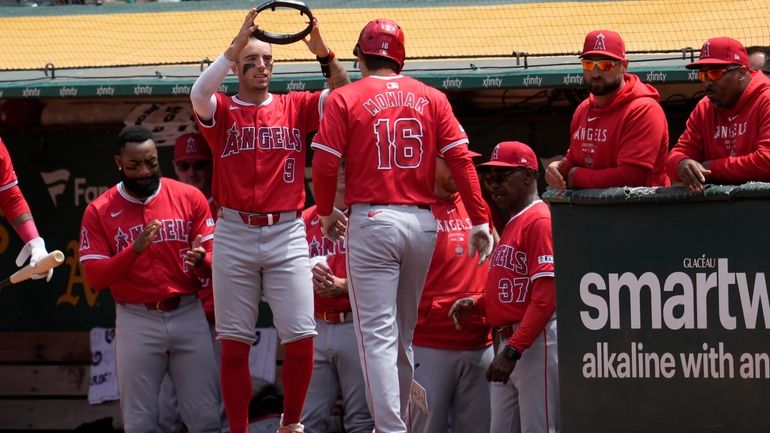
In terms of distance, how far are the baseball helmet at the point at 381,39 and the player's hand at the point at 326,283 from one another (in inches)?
60.3

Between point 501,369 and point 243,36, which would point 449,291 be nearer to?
point 501,369

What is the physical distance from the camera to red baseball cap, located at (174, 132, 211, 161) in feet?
25.7

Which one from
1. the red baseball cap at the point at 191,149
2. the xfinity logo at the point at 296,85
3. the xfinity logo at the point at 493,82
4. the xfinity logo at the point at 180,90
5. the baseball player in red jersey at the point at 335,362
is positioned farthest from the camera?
the red baseball cap at the point at 191,149

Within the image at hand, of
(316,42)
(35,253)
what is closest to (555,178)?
(316,42)

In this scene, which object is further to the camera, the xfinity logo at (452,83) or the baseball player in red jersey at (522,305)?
the xfinity logo at (452,83)

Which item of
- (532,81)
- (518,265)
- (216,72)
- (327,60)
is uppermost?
(532,81)

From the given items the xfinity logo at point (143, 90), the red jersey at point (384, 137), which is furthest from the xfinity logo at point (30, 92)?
the red jersey at point (384, 137)

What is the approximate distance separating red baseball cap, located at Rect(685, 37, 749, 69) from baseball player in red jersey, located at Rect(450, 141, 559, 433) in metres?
1.04

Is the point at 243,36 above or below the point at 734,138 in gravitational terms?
above

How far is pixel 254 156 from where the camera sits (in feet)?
19.1

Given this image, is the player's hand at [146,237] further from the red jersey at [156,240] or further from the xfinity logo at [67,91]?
the xfinity logo at [67,91]

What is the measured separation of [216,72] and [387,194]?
0.93m

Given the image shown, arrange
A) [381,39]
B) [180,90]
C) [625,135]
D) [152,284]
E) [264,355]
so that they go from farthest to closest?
[264,355] < [180,90] < [152,284] < [625,135] < [381,39]

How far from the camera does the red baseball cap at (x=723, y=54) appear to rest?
5492 mm
